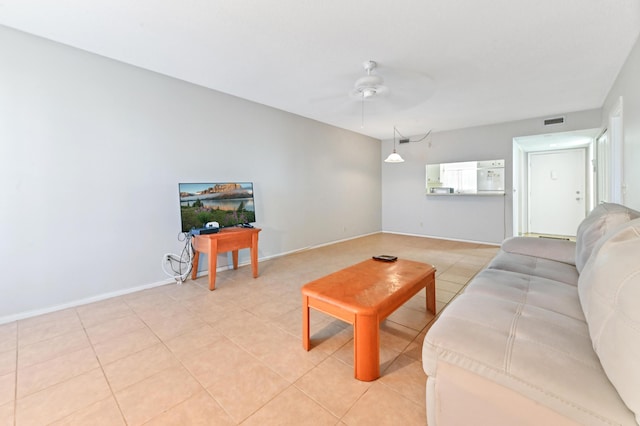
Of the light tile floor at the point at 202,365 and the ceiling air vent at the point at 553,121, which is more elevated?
the ceiling air vent at the point at 553,121

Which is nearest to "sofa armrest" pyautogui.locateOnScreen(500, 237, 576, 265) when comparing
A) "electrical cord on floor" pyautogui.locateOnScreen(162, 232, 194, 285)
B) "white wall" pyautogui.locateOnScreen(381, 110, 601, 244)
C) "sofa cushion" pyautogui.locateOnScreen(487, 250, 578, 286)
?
"sofa cushion" pyautogui.locateOnScreen(487, 250, 578, 286)

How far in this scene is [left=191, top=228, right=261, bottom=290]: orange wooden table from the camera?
318 centimetres

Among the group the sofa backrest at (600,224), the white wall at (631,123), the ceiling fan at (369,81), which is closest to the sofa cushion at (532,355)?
the sofa backrest at (600,224)

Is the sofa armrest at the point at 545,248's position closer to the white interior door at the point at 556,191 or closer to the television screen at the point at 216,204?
the television screen at the point at 216,204

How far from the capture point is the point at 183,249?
358cm

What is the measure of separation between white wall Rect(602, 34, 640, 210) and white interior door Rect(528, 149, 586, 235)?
3948 mm

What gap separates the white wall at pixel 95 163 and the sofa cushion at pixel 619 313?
3.86 meters

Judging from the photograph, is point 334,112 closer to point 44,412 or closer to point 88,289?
point 88,289

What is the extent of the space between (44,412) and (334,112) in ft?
15.8

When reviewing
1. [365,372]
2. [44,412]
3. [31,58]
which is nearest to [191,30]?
[31,58]

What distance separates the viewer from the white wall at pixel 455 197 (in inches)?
213

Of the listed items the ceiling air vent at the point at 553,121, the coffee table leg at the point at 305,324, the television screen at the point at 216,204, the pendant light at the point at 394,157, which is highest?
the ceiling air vent at the point at 553,121

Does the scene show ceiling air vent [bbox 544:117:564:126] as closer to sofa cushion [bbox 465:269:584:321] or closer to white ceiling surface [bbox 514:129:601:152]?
white ceiling surface [bbox 514:129:601:152]

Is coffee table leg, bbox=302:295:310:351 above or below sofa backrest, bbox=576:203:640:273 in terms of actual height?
below
